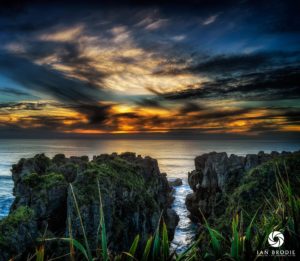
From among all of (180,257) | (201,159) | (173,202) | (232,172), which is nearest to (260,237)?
(180,257)

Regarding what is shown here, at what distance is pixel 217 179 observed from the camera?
119ft

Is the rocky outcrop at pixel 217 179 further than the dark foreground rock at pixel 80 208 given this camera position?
Yes

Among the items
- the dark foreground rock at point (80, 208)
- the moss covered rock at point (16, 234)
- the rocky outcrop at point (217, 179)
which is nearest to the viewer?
the moss covered rock at point (16, 234)

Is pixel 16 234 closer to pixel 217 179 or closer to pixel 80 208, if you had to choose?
pixel 80 208

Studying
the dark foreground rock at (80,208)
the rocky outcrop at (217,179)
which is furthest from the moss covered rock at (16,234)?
the rocky outcrop at (217,179)

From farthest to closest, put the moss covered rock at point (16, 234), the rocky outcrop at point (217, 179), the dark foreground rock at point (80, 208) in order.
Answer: the rocky outcrop at point (217, 179)
the dark foreground rock at point (80, 208)
the moss covered rock at point (16, 234)

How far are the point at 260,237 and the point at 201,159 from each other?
137ft

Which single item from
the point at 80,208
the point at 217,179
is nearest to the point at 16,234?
the point at 80,208

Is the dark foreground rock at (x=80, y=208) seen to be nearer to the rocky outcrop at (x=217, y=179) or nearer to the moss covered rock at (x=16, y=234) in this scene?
the moss covered rock at (x=16, y=234)

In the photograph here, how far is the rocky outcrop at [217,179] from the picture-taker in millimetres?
30266

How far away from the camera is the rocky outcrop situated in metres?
30.3

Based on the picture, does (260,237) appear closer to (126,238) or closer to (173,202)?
(126,238)

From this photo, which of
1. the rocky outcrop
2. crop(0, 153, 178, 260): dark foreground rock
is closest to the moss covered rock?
crop(0, 153, 178, 260): dark foreground rock

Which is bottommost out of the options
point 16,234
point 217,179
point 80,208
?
point 217,179
